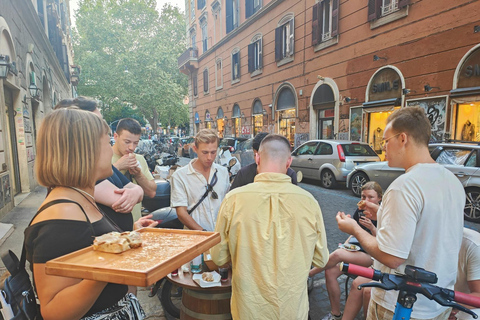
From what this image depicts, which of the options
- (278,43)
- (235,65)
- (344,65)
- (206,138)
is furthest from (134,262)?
(235,65)

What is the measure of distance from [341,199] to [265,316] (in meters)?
6.34

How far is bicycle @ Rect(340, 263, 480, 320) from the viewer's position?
4.03 feet

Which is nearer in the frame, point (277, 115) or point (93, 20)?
point (277, 115)

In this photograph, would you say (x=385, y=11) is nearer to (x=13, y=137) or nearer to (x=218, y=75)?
(x=13, y=137)

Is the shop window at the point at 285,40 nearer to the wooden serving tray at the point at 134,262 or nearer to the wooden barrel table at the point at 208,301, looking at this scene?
the wooden barrel table at the point at 208,301

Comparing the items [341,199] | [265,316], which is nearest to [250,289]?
[265,316]

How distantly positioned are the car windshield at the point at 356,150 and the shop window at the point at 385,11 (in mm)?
4982

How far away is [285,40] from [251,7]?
4.63m

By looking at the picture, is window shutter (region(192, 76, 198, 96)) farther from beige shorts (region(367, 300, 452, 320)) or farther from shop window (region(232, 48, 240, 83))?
beige shorts (region(367, 300, 452, 320))

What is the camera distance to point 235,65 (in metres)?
20.7

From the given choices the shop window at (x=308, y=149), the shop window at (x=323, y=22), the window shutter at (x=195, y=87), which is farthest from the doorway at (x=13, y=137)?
the window shutter at (x=195, y=87)

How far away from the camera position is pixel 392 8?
32.6 feet

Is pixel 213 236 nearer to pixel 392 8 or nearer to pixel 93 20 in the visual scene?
pixel 392 8

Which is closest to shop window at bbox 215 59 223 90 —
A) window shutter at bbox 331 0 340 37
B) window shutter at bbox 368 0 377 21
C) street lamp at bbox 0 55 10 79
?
window shutter at bbox 331 0 340 37
